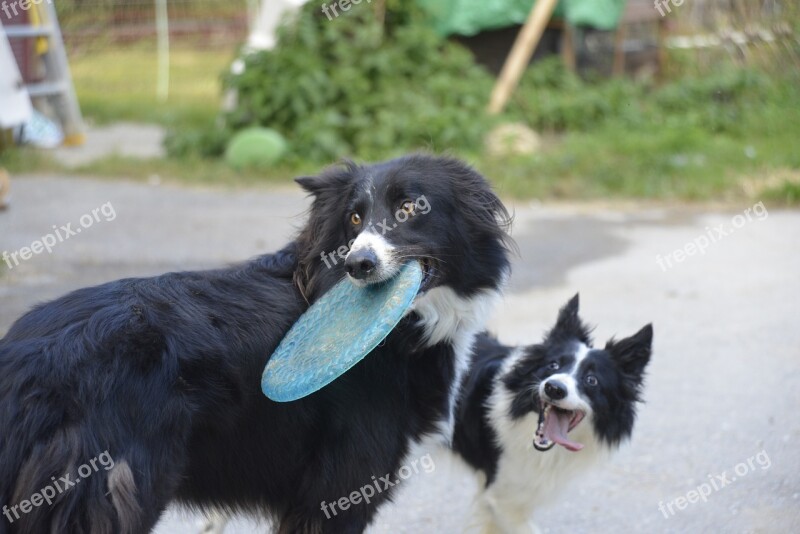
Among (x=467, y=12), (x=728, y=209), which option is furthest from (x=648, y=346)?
(x=467, y=12)

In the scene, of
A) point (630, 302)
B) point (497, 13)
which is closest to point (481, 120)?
point (497, 13)

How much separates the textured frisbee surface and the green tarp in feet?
26.8

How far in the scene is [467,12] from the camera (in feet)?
36.4

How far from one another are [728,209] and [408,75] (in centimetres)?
364

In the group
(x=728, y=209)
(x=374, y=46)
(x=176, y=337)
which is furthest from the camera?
(x=374, y=46)

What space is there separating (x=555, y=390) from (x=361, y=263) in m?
1.13

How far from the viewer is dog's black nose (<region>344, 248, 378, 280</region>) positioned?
297cm

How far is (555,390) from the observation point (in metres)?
3.70

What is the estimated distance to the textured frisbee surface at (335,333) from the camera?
2852mm

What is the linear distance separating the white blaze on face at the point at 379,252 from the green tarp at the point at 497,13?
8.17 meters

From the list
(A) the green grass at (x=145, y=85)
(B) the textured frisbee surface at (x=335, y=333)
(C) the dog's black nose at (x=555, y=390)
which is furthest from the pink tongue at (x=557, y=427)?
(A) the green grass at (x=145, y=85)

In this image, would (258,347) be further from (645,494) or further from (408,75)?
(408,75)

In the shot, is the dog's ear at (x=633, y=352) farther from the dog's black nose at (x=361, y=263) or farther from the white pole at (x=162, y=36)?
the white pole at (x=162, y=36)

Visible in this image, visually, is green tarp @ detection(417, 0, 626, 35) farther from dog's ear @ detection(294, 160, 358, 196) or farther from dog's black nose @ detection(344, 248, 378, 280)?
dog's black nose @ detection(344, 248, 378, 280)
